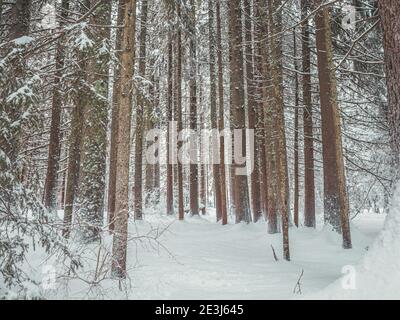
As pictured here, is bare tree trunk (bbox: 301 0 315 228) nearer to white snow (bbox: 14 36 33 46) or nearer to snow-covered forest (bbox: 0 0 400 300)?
snow-covered forest (bbox: 0 0 400 300)

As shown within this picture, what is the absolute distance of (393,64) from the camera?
15.1ft

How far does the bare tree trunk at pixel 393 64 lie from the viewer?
14.9ft

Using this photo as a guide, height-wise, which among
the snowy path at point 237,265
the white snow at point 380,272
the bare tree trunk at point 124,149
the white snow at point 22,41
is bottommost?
the snowy path at point 237,265

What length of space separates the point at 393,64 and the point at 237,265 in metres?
4.85

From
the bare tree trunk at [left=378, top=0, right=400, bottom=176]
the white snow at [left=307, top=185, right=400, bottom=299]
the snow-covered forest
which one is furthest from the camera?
the snow-covered forest

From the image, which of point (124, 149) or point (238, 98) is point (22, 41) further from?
point (238, 98)

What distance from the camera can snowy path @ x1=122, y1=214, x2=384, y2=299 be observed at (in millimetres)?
5570

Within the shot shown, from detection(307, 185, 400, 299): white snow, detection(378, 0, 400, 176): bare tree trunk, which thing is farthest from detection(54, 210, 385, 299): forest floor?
detection(378, 0, 400, 176): bare tree trunk

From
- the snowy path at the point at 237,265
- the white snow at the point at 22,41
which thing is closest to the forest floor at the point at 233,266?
the snowy path at the point at 237,265

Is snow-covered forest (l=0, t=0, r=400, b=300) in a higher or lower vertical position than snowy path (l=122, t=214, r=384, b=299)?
higher

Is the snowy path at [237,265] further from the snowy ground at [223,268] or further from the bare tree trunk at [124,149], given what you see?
the bare tree trunk at [124,149]

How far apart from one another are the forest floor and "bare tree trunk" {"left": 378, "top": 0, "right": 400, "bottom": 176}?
2.33 m
